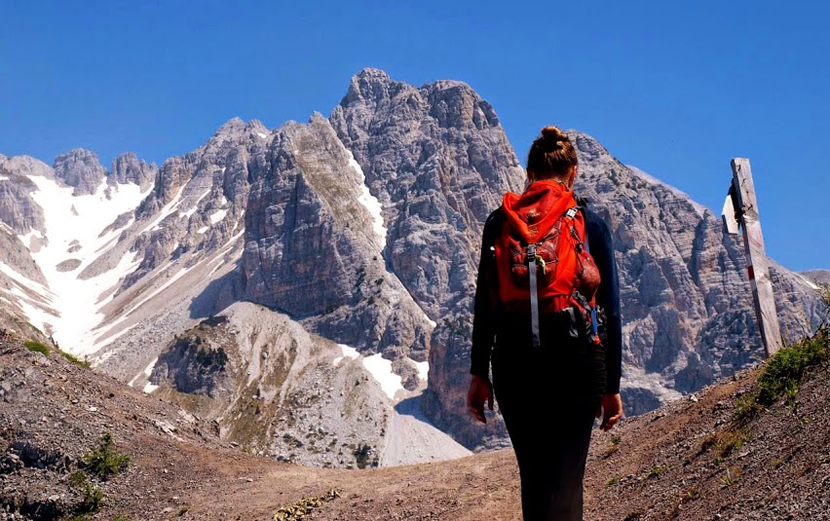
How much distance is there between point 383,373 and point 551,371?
589ft

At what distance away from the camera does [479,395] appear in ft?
22.4

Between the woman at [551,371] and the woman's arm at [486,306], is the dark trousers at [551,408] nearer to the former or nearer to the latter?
the woman at [551,371]

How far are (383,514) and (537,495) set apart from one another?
952 centimetres

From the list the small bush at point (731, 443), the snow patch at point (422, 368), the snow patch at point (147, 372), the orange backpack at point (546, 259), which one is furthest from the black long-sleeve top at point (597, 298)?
the snow patch at point (147, 372)

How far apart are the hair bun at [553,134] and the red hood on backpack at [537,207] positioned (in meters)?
0.40

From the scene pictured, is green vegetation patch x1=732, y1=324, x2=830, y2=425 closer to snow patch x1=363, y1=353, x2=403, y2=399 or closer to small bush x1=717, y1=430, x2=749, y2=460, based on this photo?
small bush x1=717, y1=430, x2=749, y2=460

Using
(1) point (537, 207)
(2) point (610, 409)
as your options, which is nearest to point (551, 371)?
(2) point (610, 409)

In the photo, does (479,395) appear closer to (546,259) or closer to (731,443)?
(546,259)

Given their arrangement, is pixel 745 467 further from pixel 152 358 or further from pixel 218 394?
pixel 152 358

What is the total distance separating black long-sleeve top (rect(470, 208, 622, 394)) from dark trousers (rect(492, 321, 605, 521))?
0.25 m

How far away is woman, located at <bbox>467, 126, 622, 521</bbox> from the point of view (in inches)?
238

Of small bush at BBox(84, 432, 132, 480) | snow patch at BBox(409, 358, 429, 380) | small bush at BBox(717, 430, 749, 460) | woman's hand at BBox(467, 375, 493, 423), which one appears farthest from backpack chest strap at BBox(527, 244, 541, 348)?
snow patch at BBox(409, 358, 429, 380)

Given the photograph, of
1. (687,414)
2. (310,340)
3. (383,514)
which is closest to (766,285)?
(687,414)

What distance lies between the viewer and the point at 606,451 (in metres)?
16.1
